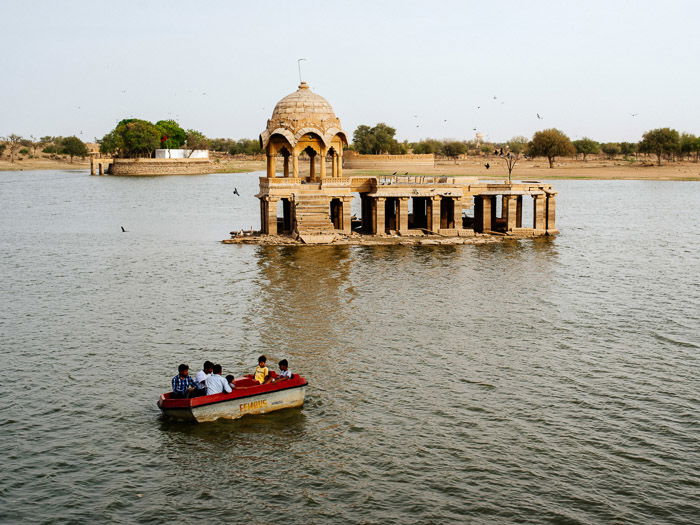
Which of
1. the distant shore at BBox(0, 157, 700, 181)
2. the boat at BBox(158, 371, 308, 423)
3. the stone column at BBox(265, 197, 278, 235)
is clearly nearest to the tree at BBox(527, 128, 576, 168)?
the distant shore at BBox(0, 157, 700, 181)

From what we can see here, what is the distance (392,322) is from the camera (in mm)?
36406

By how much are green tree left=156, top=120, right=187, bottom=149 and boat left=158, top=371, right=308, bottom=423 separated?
6425 inches

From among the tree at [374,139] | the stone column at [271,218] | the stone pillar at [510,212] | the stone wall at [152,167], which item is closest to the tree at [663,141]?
the tree at [374,139]

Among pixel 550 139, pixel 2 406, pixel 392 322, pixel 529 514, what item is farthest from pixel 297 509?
pixel 550 139

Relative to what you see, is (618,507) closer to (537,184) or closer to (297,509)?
(297,509)

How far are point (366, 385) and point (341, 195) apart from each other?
34.0 m

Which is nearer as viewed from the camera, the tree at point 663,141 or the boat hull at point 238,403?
the boat hull at point 238,403

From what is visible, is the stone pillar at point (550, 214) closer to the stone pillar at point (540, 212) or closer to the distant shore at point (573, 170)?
the stone pillar at point (540, 212)

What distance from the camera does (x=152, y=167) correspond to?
171375mm

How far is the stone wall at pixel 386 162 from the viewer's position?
14262 centimetres

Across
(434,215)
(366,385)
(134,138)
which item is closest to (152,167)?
(134,138)

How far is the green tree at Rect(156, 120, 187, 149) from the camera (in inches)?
7164

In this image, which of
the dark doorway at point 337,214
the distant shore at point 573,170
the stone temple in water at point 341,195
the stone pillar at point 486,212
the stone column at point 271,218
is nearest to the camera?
the stone temple in water at point 341,195

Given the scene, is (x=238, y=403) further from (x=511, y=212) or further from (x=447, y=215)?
(x=447, y=215)
